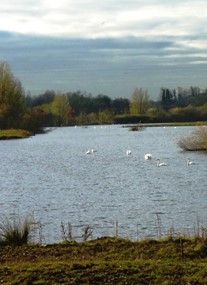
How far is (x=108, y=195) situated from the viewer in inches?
957

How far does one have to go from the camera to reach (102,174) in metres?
33.6

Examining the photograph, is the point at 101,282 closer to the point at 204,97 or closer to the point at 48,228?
the point at 48,228

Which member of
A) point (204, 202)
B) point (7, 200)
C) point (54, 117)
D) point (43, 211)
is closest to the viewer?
point (43, 211)

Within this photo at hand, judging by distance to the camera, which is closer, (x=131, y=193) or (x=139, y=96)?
(x=131, y=193)

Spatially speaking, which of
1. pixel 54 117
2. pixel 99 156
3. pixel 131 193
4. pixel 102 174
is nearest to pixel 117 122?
pixel 54 117

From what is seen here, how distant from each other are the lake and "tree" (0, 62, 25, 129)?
41.4 m

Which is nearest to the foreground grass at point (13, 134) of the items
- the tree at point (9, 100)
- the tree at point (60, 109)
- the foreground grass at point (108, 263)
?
the tree at point (9, 100)

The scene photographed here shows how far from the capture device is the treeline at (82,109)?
286 ft

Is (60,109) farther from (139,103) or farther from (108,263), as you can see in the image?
(108,263)

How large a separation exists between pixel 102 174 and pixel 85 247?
→ 72.2ft

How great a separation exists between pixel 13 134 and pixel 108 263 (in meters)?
72.9

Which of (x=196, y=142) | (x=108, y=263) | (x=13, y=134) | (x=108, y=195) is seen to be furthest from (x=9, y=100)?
(x=108, y=263)

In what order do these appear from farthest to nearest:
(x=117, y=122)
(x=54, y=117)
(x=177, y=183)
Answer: (x=117, y=122), (x=54, y=117), (x=177, y=183)

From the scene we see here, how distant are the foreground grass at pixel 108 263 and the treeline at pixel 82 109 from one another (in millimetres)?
74328
